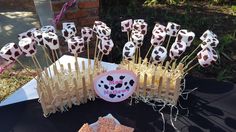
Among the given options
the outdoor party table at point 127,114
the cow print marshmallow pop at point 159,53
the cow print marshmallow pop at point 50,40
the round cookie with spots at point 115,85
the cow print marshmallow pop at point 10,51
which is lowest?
the outdoor party table at point 127,114

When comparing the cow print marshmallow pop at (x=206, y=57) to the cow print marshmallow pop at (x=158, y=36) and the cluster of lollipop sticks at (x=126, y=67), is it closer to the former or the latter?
the cluster of lollipop sticks at (x=126, y=67)

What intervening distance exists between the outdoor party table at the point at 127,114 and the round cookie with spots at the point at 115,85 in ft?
0.20

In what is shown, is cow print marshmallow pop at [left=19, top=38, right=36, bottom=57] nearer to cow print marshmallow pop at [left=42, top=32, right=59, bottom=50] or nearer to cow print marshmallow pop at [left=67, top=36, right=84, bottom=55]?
cow print marshmallow pop at [left=42, top=32, right=59, bottom=50]

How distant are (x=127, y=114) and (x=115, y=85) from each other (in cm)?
16

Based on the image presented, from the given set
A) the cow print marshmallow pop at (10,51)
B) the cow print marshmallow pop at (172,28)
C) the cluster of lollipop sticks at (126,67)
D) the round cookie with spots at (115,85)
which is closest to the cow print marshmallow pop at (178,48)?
the cluster of lollipop sticks at (126,67)

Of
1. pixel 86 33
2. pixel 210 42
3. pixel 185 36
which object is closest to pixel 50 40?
pixel 86 33

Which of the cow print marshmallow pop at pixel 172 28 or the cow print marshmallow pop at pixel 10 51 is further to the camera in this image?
the cow print marshmallow pop at pixel 172 28

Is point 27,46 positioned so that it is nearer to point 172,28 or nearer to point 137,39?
point 137,39

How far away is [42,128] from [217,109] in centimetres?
83

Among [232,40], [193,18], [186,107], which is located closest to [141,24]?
[186,107]

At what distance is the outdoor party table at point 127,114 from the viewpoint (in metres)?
1.42

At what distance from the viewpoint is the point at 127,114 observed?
58.3 inches

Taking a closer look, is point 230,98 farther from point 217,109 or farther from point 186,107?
point 186,107

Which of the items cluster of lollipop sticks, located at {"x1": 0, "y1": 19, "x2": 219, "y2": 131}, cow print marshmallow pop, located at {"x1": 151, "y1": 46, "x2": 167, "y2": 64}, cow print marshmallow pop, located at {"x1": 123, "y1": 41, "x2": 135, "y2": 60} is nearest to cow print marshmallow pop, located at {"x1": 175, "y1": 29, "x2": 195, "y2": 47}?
cluster of lollipop sticks, located at {"x1": 0, "y1": 19, "x2": 219, "y2": 131}
